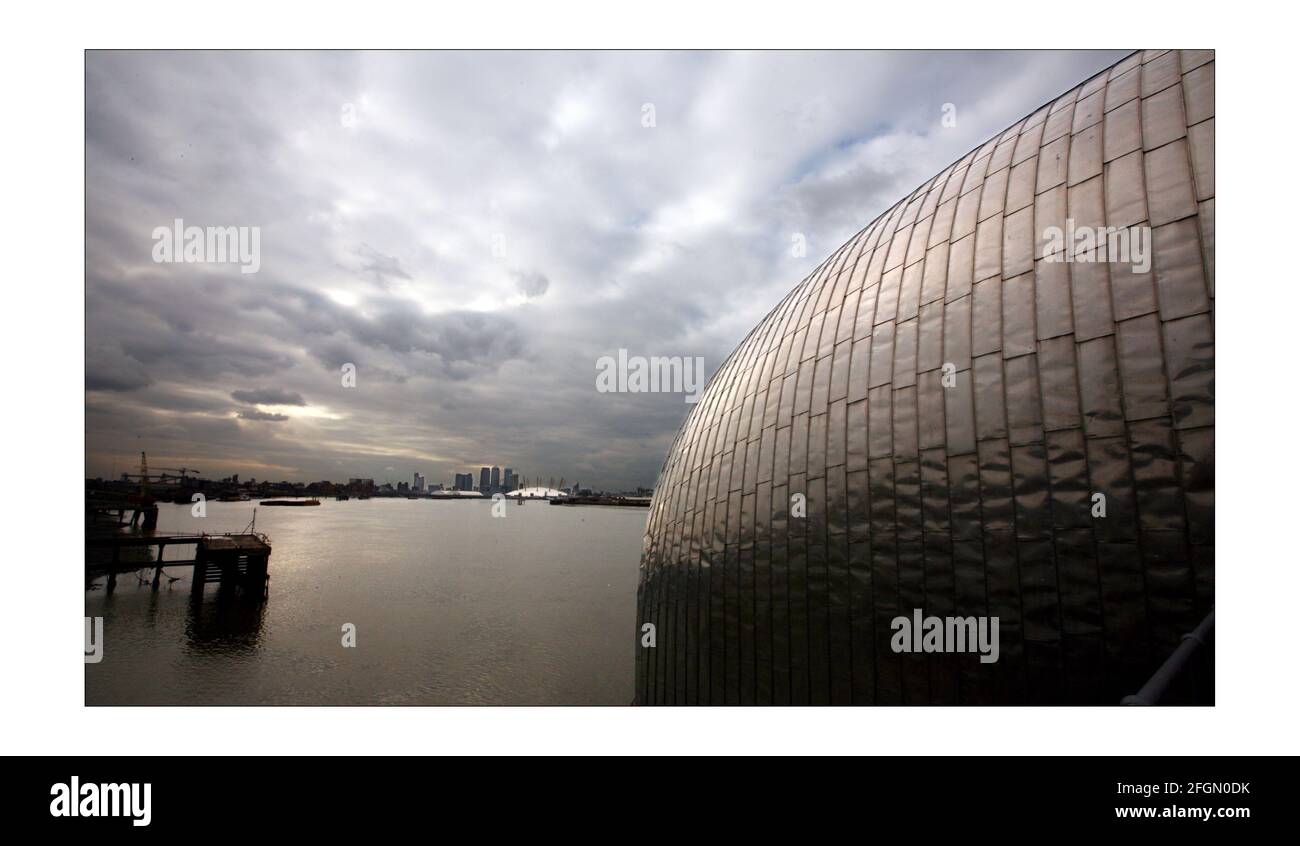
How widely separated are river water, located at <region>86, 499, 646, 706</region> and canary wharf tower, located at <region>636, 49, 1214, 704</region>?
54.6ft

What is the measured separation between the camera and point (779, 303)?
8.87 metres

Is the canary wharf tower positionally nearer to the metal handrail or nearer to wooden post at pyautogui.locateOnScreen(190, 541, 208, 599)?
→ the metal handrail

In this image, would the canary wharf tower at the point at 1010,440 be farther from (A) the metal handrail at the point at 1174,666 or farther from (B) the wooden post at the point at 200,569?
(B) the wooden post at the point at 200,569

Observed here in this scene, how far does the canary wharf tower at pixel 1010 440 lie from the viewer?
11.0ft

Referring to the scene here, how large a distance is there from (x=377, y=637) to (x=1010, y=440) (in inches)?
1123

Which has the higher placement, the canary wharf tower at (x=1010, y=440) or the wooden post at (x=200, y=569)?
the canary wharf tower at (x=1010, y=440)

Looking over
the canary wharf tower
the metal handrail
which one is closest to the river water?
the canary wharf tower

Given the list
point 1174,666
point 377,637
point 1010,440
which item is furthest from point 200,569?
point 1174,666

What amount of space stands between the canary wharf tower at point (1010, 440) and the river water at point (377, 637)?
1666cm

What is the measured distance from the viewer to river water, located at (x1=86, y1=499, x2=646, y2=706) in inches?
790

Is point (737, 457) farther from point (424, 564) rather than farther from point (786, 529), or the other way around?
point (424, 564)

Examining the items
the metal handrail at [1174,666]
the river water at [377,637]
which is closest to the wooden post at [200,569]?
the river water at [377,637]
